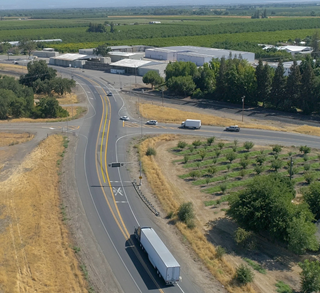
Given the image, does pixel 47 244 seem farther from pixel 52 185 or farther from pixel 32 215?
pixel 52 185

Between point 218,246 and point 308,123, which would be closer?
point 218,246

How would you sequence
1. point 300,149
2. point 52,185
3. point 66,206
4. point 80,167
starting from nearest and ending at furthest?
point 66,206 < point 52,185 < point 80,167 < point 300,149

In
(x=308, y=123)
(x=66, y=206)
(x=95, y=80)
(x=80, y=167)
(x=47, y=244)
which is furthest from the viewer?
(x=95, y=80)

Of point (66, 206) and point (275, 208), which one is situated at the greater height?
point (275, 208)

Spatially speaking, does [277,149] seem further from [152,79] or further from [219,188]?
[152,79]

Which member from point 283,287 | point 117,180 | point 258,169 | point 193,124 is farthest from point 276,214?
point 193,124

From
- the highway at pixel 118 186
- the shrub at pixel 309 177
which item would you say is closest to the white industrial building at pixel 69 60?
the highway at pixel 118 186

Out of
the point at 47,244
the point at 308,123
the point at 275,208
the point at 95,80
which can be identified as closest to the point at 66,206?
the point at 47,244
